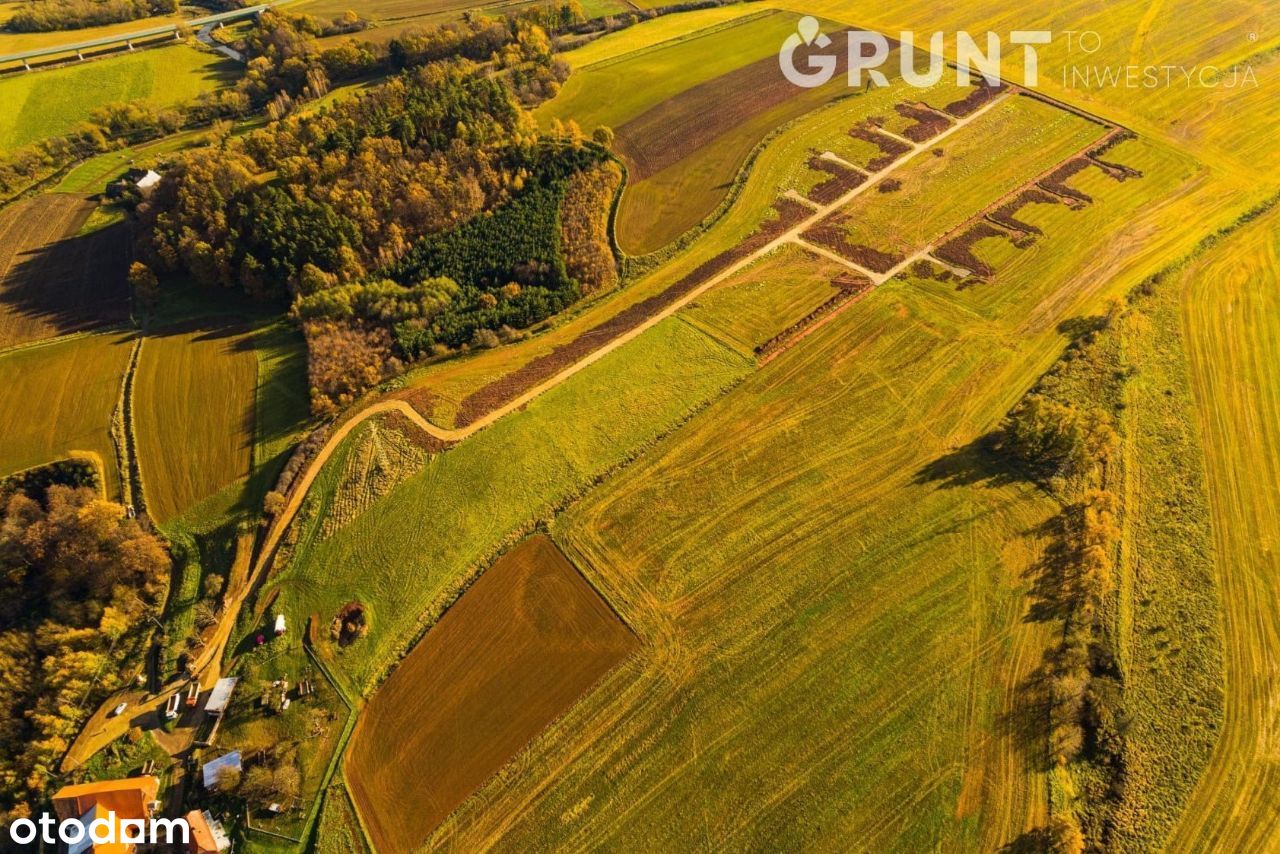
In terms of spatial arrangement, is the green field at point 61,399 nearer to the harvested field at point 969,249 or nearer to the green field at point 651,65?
the green field at point 651,65

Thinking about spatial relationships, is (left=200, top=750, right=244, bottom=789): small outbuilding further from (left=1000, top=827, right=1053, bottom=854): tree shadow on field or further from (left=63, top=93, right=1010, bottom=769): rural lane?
(left=1000, top=827, right=1053, bottom=854): tree shadow on field

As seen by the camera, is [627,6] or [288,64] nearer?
[288,64]

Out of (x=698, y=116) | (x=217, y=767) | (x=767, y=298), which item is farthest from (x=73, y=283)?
(x=698, y=116)

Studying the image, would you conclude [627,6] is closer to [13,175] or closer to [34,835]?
→ [13,175]

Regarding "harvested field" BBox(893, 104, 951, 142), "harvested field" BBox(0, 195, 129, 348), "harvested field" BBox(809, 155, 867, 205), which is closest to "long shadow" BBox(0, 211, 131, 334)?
"harvested field" BBox(0, 195, 129, 348)

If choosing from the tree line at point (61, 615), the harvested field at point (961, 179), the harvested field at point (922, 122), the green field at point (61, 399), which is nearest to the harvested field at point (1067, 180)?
the harvested field at point (961, 179)

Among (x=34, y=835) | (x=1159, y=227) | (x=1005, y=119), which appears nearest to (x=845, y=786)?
(x=34, y=835)
